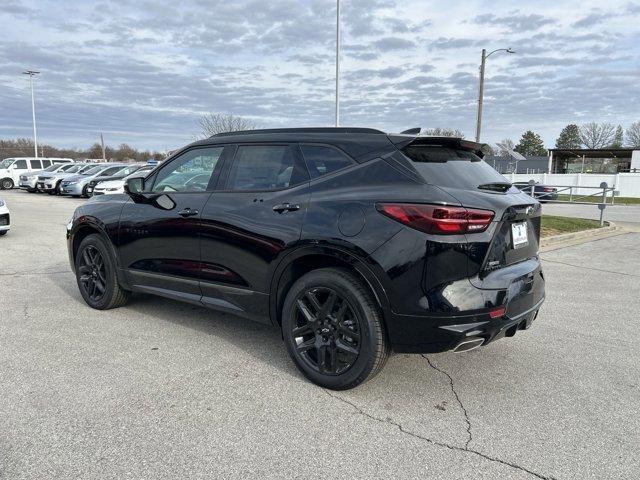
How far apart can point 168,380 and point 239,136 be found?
2.02 meters

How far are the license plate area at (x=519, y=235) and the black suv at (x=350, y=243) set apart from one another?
0.01 meters

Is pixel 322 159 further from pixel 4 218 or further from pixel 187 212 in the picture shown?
pixel 4 218

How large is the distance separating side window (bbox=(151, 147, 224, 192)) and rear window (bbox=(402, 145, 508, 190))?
1.78 meters

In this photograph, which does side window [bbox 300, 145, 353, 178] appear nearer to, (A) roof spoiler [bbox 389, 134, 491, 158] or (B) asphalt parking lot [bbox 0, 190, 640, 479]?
(A) roof spoiler [bbox 389, 134, 491, 158]

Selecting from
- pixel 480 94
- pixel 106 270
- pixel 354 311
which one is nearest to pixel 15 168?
pixel 480 94

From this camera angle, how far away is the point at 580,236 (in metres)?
12.2

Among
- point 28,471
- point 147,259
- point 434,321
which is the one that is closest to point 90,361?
point 147,259

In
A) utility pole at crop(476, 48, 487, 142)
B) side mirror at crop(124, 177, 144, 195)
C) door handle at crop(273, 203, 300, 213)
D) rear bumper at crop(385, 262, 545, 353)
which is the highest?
utility pole at crop(476, 48, 487, 142)

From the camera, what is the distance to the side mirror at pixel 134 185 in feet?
15.7

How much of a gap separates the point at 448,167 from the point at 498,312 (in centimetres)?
102

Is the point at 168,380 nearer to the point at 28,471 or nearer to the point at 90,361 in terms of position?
the point at 90,361

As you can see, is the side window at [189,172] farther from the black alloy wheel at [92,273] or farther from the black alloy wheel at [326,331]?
the black alloy wheel at [326,331]

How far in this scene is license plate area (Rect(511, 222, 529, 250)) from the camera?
134 inches

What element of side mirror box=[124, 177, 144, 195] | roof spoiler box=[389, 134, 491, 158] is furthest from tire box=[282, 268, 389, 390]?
side mirror box=[124, 177, 144, 195]
